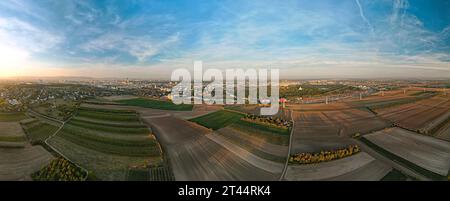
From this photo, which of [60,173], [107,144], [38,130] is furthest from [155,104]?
[60,173]

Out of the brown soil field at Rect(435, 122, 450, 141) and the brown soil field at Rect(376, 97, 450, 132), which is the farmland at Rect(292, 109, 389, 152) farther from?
the brown soil field at Rect(435, 122, 450, 141)

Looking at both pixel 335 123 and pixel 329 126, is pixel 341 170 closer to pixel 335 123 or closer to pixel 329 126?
pixel 329 126

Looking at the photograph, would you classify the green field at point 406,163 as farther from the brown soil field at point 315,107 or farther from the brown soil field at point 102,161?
the brown soil field at point 102,161

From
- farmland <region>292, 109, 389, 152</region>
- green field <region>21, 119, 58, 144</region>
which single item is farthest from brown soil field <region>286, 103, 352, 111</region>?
green field <region>21, 119, 58, 144</region>

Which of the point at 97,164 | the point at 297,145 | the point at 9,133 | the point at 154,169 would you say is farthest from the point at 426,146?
the point at 9,133

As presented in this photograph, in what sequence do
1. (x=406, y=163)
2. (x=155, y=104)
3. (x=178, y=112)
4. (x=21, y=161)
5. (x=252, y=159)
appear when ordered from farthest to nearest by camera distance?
1. (x=155, y=104)
2. (x=178, y=112)
3. (x=252, y=159)
4. (x=406, y=163)
5. (x=21, y=161)

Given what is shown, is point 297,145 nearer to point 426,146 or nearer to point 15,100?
point 426,146
